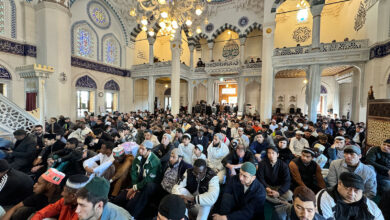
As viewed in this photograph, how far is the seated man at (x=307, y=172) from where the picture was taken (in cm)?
245

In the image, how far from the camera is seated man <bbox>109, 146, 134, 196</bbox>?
8.82 ft

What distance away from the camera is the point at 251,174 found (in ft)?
6.11

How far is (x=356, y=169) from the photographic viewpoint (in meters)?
2.20

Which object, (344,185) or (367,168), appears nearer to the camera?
(344,185)

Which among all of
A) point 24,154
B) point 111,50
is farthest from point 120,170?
point 111,50

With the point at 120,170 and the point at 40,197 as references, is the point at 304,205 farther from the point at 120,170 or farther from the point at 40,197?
the point at 40,197

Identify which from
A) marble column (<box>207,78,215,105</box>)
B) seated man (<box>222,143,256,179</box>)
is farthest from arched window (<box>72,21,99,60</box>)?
seated man (<box>222,143,256,179</box>)

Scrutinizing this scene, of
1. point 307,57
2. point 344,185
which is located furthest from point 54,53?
point 307,57

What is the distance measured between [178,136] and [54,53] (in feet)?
26.6

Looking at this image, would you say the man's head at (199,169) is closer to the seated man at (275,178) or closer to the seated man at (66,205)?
the seated man at (275,178)

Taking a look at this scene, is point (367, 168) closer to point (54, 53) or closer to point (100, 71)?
point (54, 53)

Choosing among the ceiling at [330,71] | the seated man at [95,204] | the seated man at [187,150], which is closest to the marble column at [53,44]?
the seated man at [187,150]

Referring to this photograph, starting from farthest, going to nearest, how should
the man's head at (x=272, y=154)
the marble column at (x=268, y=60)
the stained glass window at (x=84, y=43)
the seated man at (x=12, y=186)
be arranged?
1. the stained glass window at (x=84, y=43)
2. the marble column at (x=268, y=60)
3. the man's head at (x=272, y=154)
4. the seated man at (x=12, y=186)

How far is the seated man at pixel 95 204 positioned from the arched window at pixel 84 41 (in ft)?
37.0
